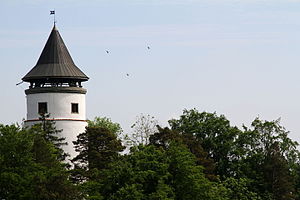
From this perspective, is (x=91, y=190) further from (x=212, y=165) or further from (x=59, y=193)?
(x=212, y=165)

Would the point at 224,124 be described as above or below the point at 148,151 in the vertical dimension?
above

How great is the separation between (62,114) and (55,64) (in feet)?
13.7

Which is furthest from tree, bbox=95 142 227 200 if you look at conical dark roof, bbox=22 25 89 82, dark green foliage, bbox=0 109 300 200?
conical dark roof, bbox=22 25 89 82

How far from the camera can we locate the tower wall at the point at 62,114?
74.4 meters

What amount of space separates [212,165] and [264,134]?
9.68m

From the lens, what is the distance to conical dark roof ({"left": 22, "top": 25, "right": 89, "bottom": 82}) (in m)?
75.0

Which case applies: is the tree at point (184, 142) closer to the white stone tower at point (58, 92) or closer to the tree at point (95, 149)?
the tree at point (95, 149)

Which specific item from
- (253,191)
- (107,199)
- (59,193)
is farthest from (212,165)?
(59,193)

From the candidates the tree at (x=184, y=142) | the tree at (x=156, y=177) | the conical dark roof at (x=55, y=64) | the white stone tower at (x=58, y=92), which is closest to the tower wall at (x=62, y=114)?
the white stone tower at (x=58, y=92)

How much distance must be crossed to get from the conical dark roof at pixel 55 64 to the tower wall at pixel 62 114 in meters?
1.48

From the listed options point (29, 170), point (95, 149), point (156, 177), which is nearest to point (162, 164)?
point (156, 177)

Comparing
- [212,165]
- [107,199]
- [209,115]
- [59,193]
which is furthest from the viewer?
[209,115]

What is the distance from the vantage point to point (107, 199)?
182 feet

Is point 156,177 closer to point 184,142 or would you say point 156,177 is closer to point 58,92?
point 184,142
